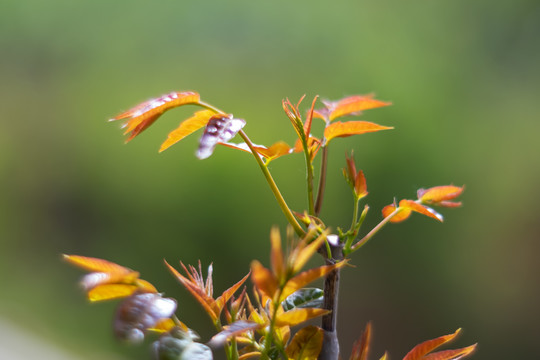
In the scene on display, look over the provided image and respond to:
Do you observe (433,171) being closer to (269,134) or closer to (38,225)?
(269,134)

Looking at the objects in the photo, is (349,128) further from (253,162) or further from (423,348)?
(253,162)

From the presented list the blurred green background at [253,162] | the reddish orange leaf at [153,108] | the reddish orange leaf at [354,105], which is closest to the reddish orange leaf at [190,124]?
the reddish orange leaf at [153,108]

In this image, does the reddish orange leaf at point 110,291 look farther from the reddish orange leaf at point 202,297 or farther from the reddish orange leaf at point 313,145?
the reddish orange leaf at point 313,145

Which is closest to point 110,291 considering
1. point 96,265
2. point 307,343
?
point 96,265

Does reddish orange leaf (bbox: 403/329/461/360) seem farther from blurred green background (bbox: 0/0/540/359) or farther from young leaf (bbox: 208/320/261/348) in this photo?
blurred green background (bbox: 0/0/540/359)

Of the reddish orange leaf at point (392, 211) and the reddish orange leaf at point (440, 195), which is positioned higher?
the reddish orange leaf at point (440, 195)

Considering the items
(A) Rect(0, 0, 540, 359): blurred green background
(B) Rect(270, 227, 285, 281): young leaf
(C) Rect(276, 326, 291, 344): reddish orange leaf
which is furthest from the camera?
(A) Rect(0, 0, 540, 359): blurred green background

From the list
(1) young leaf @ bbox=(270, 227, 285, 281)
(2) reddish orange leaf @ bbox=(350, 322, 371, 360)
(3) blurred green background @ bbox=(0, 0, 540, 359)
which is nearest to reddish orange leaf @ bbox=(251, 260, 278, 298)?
(1) young leaf @ bbox=(270, 227, 285, 281)

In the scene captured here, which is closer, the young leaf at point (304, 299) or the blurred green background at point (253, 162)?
the young leaf at point (304, 299)
